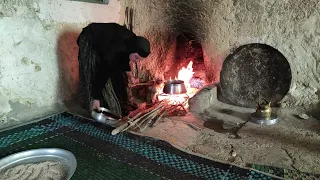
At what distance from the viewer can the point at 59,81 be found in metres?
3.22

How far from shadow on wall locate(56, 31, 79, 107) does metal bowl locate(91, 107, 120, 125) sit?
76 centimetres

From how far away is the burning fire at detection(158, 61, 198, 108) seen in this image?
366 centimetres

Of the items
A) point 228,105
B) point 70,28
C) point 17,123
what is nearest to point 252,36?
point 228,105

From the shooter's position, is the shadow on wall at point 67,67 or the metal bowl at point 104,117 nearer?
the metal bowl at point 104,117

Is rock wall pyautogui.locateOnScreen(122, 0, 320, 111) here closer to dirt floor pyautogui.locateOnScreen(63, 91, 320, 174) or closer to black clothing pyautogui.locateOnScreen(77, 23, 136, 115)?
dirt floor pyautogui.locateOnScreen(63, 91, 320, 174)

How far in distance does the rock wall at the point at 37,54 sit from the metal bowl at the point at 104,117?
30.9 inches

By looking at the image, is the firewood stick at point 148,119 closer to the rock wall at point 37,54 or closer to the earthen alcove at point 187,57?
the rock wall at point 37,54

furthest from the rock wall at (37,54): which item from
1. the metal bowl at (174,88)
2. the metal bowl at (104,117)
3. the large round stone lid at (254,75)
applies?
the large round stone lid at (254,75)

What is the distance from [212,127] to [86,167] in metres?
1.49

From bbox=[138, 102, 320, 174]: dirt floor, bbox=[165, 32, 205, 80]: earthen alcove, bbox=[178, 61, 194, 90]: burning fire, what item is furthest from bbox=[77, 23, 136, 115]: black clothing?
bbox=[165, 32, 205, 80]: earthen alcove

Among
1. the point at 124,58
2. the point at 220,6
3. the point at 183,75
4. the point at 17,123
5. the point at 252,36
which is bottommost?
the point at 17,123

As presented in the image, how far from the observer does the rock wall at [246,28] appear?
2.99 m

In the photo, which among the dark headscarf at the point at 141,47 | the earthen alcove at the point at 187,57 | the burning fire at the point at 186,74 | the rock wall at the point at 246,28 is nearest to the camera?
the dark headscarf at the point at 141,47

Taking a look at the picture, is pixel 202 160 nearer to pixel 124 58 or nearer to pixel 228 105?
pixel 124 58
